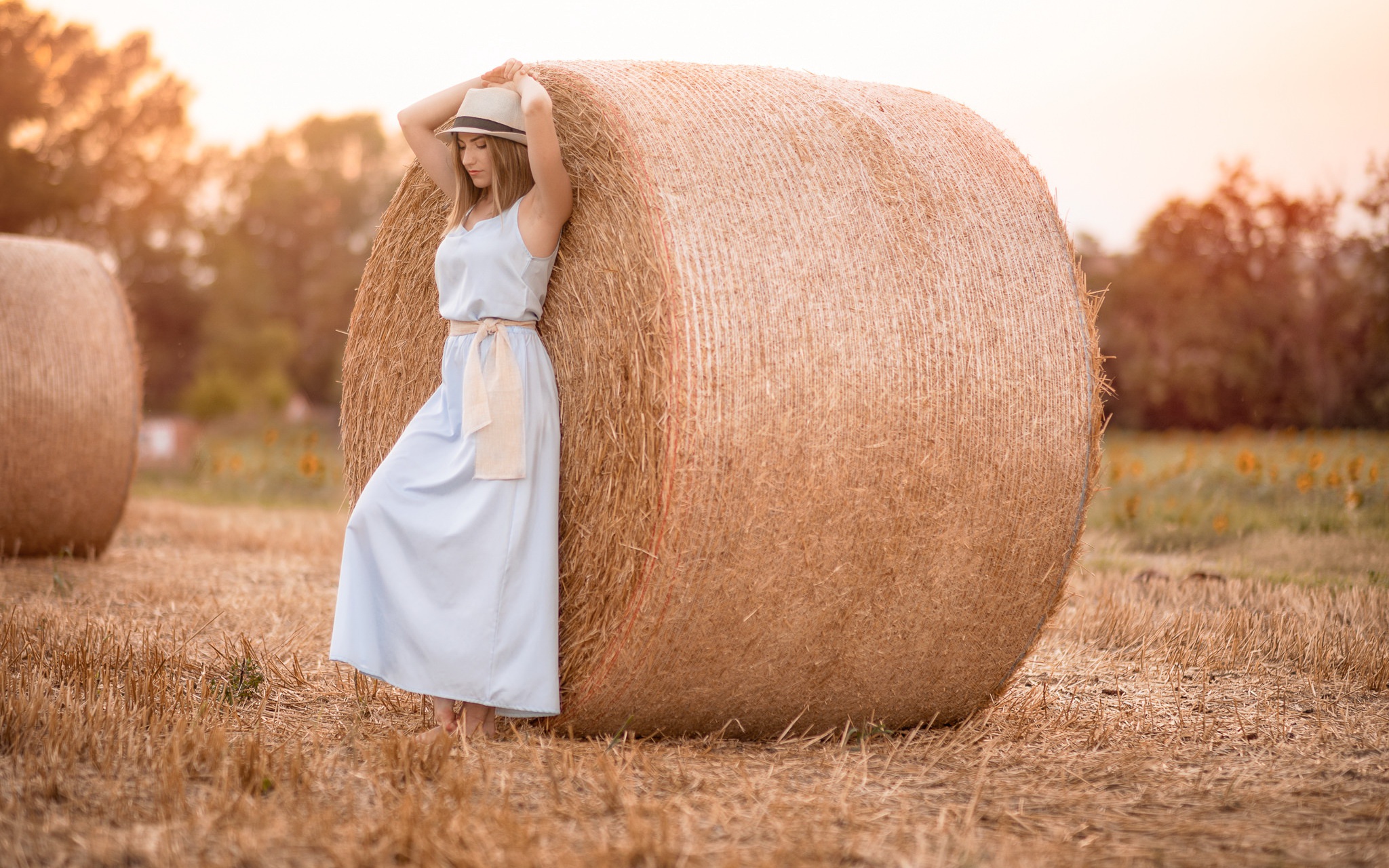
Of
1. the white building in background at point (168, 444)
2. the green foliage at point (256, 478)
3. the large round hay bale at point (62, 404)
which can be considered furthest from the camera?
the white building in background at point (168, 444)

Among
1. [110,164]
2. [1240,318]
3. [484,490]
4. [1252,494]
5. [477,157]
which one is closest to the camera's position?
[484,490]

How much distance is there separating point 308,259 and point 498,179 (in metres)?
31.3

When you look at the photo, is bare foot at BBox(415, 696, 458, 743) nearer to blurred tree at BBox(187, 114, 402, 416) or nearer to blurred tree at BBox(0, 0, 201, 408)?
blurred tree at BBox(0, 0, 201, 408)

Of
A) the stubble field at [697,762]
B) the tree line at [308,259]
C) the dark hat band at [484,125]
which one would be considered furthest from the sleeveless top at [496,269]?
the tree line at [308,259]

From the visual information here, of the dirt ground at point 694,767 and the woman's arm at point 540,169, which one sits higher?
the woman's arm at point 540,169

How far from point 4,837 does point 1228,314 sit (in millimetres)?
16371

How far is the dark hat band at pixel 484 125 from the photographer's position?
3875mm

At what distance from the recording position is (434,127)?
441 cm

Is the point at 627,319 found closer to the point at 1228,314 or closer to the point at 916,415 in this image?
the point at 916,415

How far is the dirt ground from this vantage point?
2.72 meters

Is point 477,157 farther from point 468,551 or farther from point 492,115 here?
point 468,551

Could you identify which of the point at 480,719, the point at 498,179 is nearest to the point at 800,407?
the point at 498,179

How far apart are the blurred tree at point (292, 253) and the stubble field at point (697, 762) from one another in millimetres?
21254

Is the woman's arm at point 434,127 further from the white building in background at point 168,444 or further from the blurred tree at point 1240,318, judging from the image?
the blurred tree at point 1240,318
